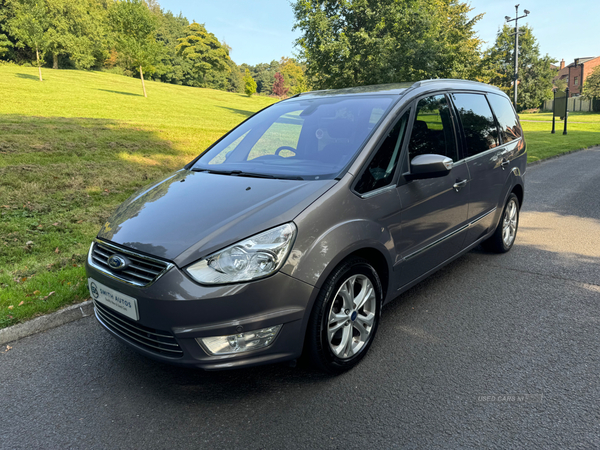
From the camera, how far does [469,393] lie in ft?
8.73

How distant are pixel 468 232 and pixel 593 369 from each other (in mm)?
1606

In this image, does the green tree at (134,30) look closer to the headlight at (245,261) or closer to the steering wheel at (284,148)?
the steering wheel at (284,148)

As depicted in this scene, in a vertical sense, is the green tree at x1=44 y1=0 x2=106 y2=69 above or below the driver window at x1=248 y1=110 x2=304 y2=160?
above

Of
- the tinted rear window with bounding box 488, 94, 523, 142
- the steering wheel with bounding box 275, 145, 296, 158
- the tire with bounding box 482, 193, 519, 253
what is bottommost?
the tire with bounding box 482, 193, 519, 253

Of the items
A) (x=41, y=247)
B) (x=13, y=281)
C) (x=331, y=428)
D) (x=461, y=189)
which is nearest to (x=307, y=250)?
(x=331, y=428)

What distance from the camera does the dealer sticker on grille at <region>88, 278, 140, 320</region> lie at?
2504mm

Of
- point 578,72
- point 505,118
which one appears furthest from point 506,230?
point 578,72

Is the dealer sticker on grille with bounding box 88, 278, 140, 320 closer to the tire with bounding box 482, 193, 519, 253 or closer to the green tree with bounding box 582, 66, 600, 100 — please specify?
the tire with bounding box 482, 193, 519, 253

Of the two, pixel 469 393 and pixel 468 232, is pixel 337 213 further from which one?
pixel 468 232

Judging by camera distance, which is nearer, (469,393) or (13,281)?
(469,393)

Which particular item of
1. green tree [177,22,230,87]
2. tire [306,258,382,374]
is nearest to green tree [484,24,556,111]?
green tree [177,22,230,87]

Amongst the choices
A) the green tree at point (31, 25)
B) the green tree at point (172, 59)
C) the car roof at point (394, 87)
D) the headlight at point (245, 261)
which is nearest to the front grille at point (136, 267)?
the headlight at point (245, 261)

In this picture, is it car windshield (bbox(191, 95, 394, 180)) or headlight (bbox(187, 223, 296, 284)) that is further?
car windshield (bbox(191, 95, 394, 180))

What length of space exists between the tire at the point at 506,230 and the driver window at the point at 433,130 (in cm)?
156
